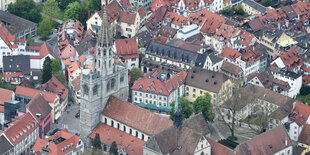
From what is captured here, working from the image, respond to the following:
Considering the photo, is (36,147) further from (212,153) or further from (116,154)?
(212,153)

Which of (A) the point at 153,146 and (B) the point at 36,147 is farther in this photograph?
(B) the point at 36,147

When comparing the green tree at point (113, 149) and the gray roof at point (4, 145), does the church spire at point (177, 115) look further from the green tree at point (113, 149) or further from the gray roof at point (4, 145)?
the gray roof at point (4, 145)

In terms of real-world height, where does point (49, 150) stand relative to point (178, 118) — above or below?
below

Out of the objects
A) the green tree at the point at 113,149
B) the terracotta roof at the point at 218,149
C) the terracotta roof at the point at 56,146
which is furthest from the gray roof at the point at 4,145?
the terracotta roof at the point at 218,149

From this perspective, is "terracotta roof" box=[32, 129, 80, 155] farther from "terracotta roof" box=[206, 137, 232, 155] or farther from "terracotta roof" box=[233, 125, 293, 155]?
"terracotta roof" box=[233, 125, 293, 155]

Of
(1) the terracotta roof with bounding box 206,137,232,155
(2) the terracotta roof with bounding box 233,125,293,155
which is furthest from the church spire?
(2) the terracotta roof with bounding box 233,125,293,155

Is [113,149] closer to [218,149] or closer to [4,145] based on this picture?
[218,149]

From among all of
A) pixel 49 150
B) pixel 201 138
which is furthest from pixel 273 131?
pixel 49 150
